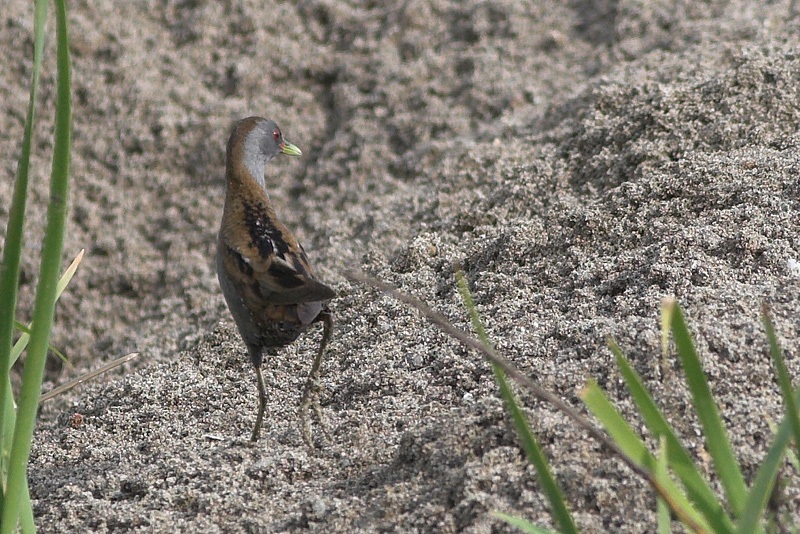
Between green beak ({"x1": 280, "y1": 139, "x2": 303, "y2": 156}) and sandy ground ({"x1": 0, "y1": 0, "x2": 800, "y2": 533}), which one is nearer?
sandy ground ({"x1": 0, "y1": 0, "x2": 800, "y2": 533})

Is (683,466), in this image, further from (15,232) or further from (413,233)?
(413,233)

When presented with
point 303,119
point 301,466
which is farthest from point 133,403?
point 303,119

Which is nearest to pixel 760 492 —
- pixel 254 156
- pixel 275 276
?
pixel 275 276

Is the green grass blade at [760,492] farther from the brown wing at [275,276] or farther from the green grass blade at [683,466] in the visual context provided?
the brown wing at [275,276]

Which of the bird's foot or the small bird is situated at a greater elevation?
the small bird

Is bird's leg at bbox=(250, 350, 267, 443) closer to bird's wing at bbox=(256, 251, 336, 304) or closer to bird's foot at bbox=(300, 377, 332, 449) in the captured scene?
bird's foot at bbox=(300, 377, 332, 449)

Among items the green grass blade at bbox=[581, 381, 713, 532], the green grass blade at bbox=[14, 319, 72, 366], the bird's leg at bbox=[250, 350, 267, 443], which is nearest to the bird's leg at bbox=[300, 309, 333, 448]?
the bird's leg at bbox=[250, 350, 267, 443]

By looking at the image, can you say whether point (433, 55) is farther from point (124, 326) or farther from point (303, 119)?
point (124, 326)
